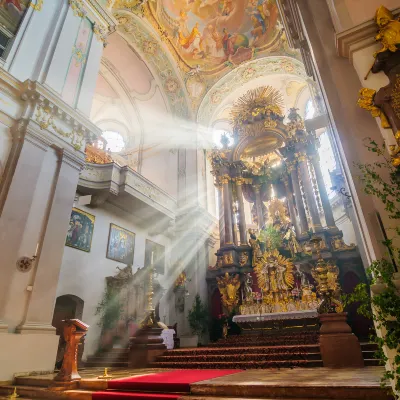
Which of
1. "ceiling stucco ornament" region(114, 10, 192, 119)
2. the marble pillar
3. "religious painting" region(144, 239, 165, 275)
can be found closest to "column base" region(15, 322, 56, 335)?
the marble pillar

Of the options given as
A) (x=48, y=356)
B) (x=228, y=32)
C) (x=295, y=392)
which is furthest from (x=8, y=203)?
(x=228, y=32)

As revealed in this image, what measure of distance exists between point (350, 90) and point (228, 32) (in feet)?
43.1

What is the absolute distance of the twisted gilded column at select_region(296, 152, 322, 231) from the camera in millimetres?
11062

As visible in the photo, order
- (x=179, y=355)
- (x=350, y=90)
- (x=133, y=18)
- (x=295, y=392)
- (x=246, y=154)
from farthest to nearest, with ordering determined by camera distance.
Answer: (x=246, y=154), (x=133, y=18), (x=179, y=355), (x=350, y=90), (x=295, y=392)

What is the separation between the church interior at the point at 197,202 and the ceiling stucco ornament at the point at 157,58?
2.8 inches

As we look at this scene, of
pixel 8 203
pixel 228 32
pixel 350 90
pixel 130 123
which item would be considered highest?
pixel 228 32

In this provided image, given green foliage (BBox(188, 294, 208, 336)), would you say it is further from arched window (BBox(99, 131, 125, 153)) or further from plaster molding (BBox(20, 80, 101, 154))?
arched window (BBox(99, 131, 125, 153))

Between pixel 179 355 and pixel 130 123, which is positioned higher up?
pixel 130 123

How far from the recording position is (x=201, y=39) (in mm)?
15031

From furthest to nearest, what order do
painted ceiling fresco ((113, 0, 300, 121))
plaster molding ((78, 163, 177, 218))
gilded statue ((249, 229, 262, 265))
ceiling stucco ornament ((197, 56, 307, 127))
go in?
1. ceiling stucco ornament ((197, 56, 307, 127))
2. painted ceiling fresco ((113, 0, 300, 121))
3. gilded statue ((249, 229, 262, 265))
4. plaster molding ((78, 163, 177, 218))

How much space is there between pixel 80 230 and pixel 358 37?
29.8 feet

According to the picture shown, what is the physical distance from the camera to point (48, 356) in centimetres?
545

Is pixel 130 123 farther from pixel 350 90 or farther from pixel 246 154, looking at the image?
pixel 350 90

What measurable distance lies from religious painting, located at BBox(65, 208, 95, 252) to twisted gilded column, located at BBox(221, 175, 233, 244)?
217 inches
